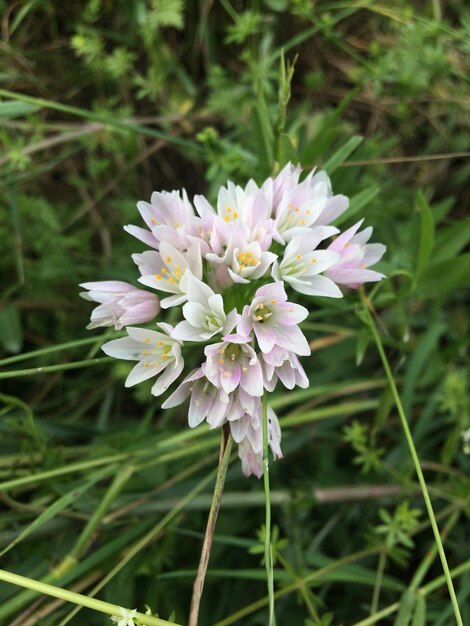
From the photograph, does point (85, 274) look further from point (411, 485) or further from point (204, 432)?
point (411, 485)

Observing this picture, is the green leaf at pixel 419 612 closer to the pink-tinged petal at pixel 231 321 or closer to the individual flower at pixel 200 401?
the individual flower at pixel 200 401

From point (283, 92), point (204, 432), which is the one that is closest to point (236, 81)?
point (283, 92)

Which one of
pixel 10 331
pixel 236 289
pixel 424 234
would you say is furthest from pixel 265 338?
pixel 10 331

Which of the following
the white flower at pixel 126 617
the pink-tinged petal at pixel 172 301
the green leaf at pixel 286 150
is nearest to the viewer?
the white flower at pixel 126 617

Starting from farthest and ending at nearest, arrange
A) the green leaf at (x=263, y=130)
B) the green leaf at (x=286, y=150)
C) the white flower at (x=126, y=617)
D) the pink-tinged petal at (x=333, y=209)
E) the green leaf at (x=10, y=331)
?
the green leaf at (x=10, y=331) → the green leaf at (x=263, y=130) → the green leaf at (x=286, y=150) → the pink-tinged petal at (x=333, y=209) → the white flower at (x=126, y=617)

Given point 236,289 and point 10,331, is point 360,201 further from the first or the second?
point 10,331

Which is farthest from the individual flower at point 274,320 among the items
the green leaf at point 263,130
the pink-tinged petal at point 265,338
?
the green leaf at point 263,130
